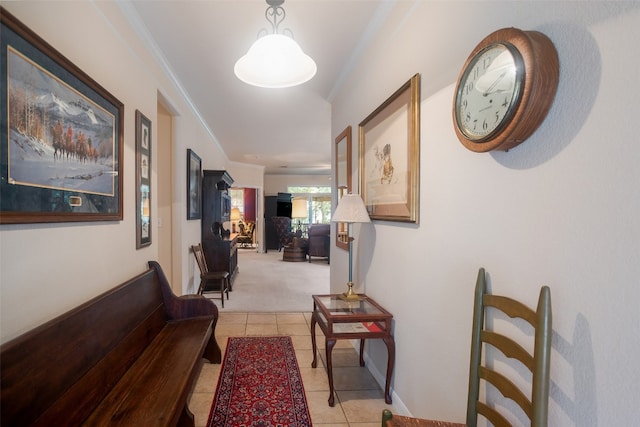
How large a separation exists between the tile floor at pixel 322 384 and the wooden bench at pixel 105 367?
42 cm

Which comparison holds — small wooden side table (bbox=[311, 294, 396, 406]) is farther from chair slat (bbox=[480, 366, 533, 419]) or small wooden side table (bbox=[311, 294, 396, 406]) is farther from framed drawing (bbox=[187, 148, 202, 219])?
framed drawing (bbox=[187, 148, 202, 219])

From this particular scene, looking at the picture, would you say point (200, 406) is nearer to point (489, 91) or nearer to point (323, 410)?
point (323, 410)

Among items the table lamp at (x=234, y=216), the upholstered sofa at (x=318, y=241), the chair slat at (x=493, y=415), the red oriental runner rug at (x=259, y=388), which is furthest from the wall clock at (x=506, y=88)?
the table lamp at (x=234, y=216)

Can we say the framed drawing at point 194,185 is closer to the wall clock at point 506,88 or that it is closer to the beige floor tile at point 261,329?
the beige floor tile at point 261,329

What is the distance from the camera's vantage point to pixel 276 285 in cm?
548

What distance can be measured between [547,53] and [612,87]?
221 mm

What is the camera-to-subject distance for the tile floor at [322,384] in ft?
6.40

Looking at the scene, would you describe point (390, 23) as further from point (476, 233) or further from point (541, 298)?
point (541, 298)

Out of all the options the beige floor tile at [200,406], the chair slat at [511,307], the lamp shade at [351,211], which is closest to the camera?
the chair slat at [511,307]

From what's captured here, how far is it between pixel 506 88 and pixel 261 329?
3218 millimetres

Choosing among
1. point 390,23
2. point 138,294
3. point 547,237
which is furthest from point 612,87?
point 138,294

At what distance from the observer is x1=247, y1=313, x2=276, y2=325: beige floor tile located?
3.63 metres

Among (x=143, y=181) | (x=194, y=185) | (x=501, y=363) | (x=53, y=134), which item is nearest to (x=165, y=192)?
(x=194, y=185)

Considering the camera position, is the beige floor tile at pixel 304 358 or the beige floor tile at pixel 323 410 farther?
the beige floor tile at pixel 304 358
